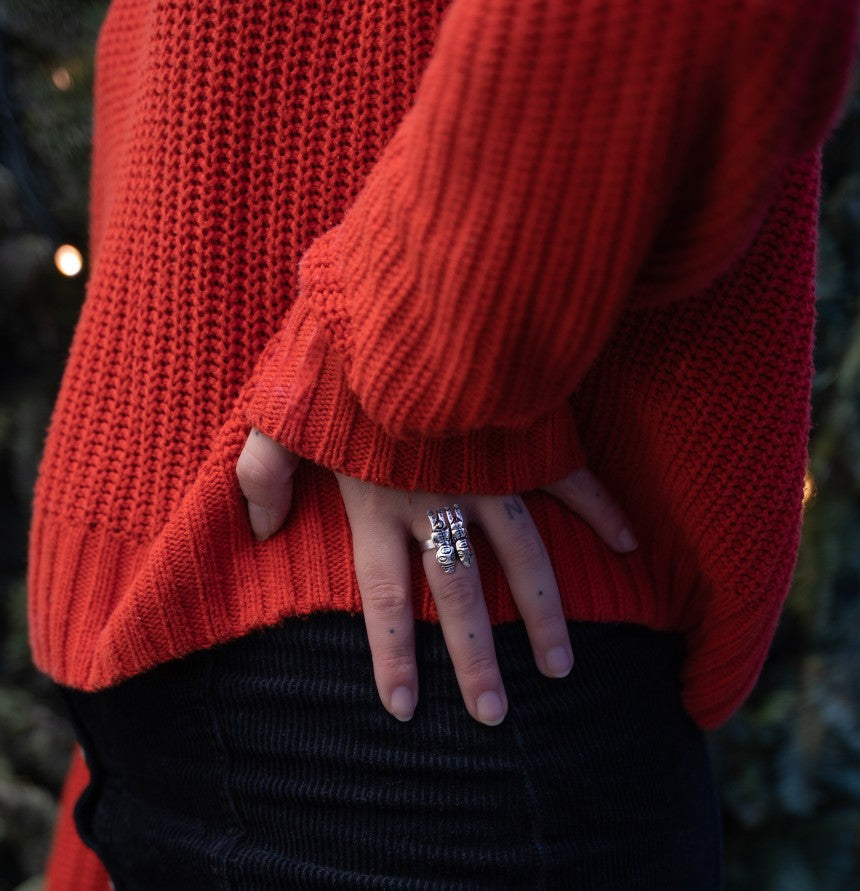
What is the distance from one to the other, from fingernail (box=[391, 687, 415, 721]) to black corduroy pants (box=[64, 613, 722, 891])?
10mm

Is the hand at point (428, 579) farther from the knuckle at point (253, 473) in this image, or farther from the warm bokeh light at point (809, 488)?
the warm bokeh light at point (809, 488)

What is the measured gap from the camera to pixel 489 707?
1.78ft

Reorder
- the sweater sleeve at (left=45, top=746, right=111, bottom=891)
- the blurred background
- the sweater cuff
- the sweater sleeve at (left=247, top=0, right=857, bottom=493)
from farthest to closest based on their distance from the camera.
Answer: the blurred background → the sweater sleeve at (left=45, top=746, right=111, bottom=891) → the sweater cuff → the sweater sleeve at (left=247, top=0, right=857, bottom=493)

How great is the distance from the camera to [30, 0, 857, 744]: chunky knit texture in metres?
0.43

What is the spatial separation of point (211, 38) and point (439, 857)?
573 mm

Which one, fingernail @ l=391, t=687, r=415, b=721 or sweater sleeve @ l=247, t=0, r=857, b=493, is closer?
sweater sleeve @ l=247, t=0, r=857, b=493

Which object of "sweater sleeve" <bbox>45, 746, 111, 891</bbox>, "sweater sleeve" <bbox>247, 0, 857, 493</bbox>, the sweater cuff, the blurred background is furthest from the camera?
the blurred background

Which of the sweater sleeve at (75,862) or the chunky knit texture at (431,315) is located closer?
the chunky knit texture at (431,315)

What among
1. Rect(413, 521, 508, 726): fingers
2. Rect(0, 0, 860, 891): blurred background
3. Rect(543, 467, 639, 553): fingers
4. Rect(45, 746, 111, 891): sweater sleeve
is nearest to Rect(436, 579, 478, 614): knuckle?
Rect(413, 521, 508, 726): fingers

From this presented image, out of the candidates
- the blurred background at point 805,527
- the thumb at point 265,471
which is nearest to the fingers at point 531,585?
the thumb at point 265,471

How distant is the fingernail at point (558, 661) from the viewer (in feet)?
1.85

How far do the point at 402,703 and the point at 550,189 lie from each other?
33 centimetres

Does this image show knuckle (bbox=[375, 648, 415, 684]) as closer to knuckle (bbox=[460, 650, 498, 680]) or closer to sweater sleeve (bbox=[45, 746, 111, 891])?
knuckle (bbox=[460, 650, 498, 680])

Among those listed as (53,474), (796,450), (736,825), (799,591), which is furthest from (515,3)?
(736,825)
